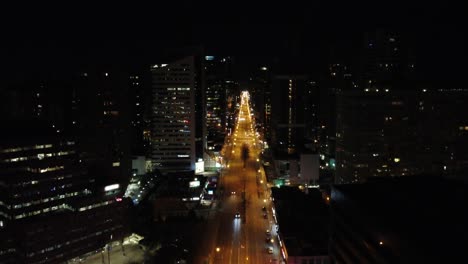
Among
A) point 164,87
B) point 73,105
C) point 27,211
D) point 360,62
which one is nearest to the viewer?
point 27,211

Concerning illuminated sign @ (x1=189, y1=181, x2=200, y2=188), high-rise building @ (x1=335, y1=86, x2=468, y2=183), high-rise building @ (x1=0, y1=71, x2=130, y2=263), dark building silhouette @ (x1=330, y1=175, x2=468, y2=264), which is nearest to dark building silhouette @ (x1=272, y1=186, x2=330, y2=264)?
dark building silhouette @ (x1=330, y1=175, x2=468, y2=264)

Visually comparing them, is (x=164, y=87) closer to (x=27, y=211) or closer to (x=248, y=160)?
(x=248, y=160)

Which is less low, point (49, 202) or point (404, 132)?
point (404, 132)

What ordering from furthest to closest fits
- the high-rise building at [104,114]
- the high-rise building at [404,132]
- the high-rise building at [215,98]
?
the high-rise building at [215,98]
the high-rise building at [104,114]
the high-rise building at [404,132]

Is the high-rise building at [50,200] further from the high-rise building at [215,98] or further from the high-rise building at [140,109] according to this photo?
the high-rise building at [215,98]

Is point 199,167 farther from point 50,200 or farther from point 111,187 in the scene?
point 50,200

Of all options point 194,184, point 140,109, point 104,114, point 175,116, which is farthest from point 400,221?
point 140,109

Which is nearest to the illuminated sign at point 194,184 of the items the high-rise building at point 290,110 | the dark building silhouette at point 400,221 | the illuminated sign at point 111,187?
the illuminated sign at point 111,187

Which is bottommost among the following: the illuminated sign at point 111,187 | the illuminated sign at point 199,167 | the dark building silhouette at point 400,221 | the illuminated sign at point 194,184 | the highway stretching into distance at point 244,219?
the highway stretching into distance at point 244,219

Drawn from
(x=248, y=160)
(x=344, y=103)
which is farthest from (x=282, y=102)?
(x=344, y=103)
